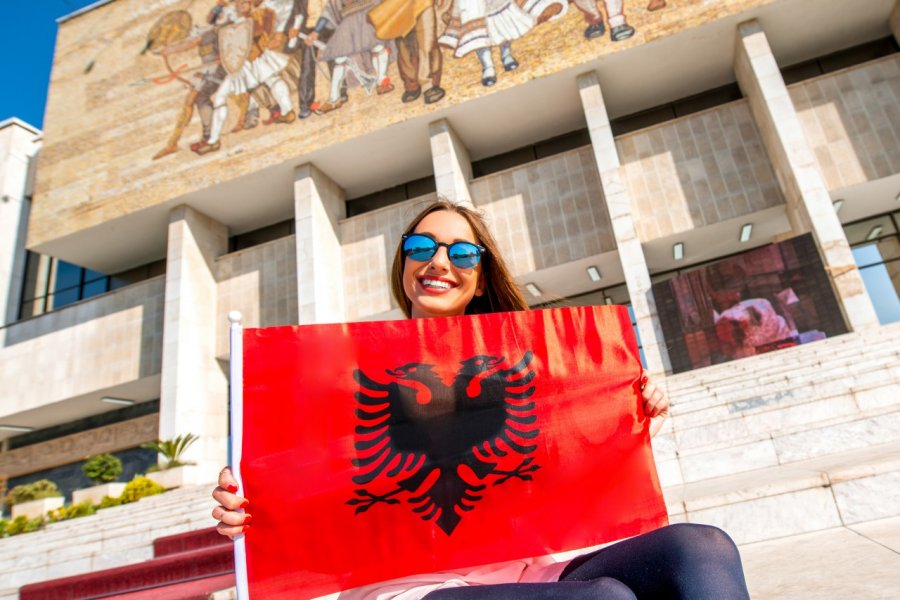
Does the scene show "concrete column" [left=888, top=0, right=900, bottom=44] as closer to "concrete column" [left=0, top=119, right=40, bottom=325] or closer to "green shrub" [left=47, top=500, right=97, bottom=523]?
"green shrub" [left=47, top=500, right=97, bottom=523]

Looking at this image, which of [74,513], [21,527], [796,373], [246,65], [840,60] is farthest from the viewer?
[246,65]

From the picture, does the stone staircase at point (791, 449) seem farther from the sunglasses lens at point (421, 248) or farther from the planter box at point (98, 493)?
the planter box at point (98, 493)

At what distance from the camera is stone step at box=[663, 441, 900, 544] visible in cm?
282

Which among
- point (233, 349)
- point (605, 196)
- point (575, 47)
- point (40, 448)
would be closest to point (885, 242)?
point (605, 196)

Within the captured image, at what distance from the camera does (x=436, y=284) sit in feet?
6.72

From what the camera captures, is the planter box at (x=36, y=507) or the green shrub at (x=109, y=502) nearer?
the green shrub at (x=109, y=502)

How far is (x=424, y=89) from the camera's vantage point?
15406mm

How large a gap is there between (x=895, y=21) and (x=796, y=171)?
6.08m

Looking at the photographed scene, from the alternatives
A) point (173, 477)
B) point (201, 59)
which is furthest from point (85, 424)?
point (201, 59)

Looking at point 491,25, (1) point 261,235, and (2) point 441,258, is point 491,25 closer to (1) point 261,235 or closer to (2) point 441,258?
(1) point 261,235

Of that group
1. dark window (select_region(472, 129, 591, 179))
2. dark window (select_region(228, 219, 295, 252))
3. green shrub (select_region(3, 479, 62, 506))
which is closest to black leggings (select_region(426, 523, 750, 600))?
green shrub (select_region(3, 479, 62, 506))

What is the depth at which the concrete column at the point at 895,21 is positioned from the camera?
544 inches

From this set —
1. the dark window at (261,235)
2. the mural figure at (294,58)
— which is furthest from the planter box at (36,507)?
the mural figure at (294,58)

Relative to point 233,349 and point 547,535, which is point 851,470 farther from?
point 233,349
